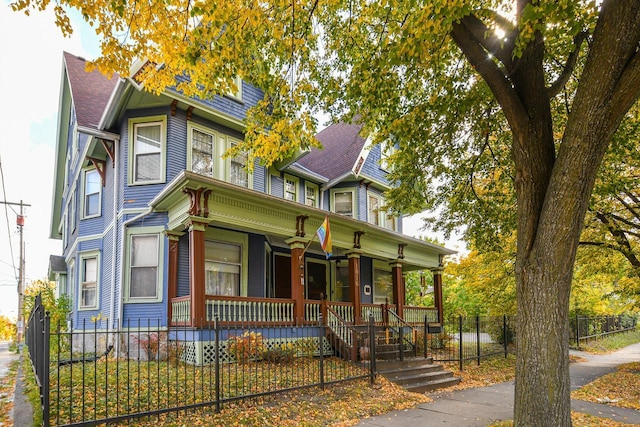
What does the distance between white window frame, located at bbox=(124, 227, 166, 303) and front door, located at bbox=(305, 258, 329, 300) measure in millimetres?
6013

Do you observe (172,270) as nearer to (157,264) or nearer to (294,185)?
(157,264)

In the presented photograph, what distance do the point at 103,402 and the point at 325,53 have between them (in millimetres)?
7823

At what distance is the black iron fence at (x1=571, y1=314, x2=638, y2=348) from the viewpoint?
24.1 metres

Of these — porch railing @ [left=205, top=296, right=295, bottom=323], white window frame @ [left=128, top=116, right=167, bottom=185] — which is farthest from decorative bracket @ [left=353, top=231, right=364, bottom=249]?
white window frame @ [left=128, top=116, right=167, bottom=185]

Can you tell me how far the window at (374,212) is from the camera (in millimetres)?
20172

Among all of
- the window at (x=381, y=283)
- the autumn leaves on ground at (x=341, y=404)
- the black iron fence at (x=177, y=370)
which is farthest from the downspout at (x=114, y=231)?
the window at (x=381, y=283)

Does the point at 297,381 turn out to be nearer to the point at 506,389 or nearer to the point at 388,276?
the point at 506,389

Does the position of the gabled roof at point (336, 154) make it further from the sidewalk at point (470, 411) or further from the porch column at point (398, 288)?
the sidewalk at point (470, 411)

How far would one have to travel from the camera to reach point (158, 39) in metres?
7.74

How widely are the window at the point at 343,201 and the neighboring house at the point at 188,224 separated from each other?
171 centimetres

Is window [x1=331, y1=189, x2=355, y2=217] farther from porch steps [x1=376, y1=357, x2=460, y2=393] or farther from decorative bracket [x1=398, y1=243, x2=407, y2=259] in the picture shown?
porch steps [x1=376, y1=357, x2=460, y2=393]

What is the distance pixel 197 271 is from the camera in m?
10.9

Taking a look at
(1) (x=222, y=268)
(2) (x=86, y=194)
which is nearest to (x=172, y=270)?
(1) (x=222, y=268)

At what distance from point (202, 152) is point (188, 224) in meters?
3.72
